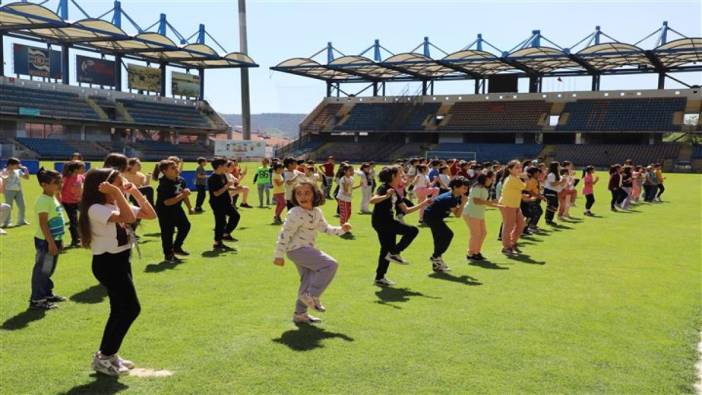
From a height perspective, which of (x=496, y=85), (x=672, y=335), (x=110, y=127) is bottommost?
(x=672, y=335)

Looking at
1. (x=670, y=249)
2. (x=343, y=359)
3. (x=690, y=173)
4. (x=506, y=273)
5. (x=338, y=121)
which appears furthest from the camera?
(x=338, y=121)

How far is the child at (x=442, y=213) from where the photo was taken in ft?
31.0

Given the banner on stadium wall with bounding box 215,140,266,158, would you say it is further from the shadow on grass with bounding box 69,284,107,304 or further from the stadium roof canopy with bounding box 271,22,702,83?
the shadow on grass with bounding box 69,284,107,304

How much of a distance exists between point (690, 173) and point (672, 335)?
4846 cm

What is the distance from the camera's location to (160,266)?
9.71 metres

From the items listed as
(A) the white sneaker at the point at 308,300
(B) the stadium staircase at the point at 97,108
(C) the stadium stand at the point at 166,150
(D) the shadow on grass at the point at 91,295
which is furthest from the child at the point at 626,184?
(B) the stadium staircase at the point at 97,108

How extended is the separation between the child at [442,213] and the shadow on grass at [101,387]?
223 inches

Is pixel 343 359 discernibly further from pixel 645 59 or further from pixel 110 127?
pixel 110 127

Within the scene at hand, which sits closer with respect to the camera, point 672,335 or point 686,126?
point 672,335

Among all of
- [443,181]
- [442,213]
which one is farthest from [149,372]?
[443,181]

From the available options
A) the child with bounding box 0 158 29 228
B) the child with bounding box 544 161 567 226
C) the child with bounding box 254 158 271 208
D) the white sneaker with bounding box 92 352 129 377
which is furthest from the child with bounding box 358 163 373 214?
the white sneaker with bounding box 92 352 129 377

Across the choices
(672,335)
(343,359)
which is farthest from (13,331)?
(672,335)

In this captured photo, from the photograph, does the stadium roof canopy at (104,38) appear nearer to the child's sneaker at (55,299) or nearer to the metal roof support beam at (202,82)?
the metal roof support beam at (202,82)

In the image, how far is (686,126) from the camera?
5450cm
